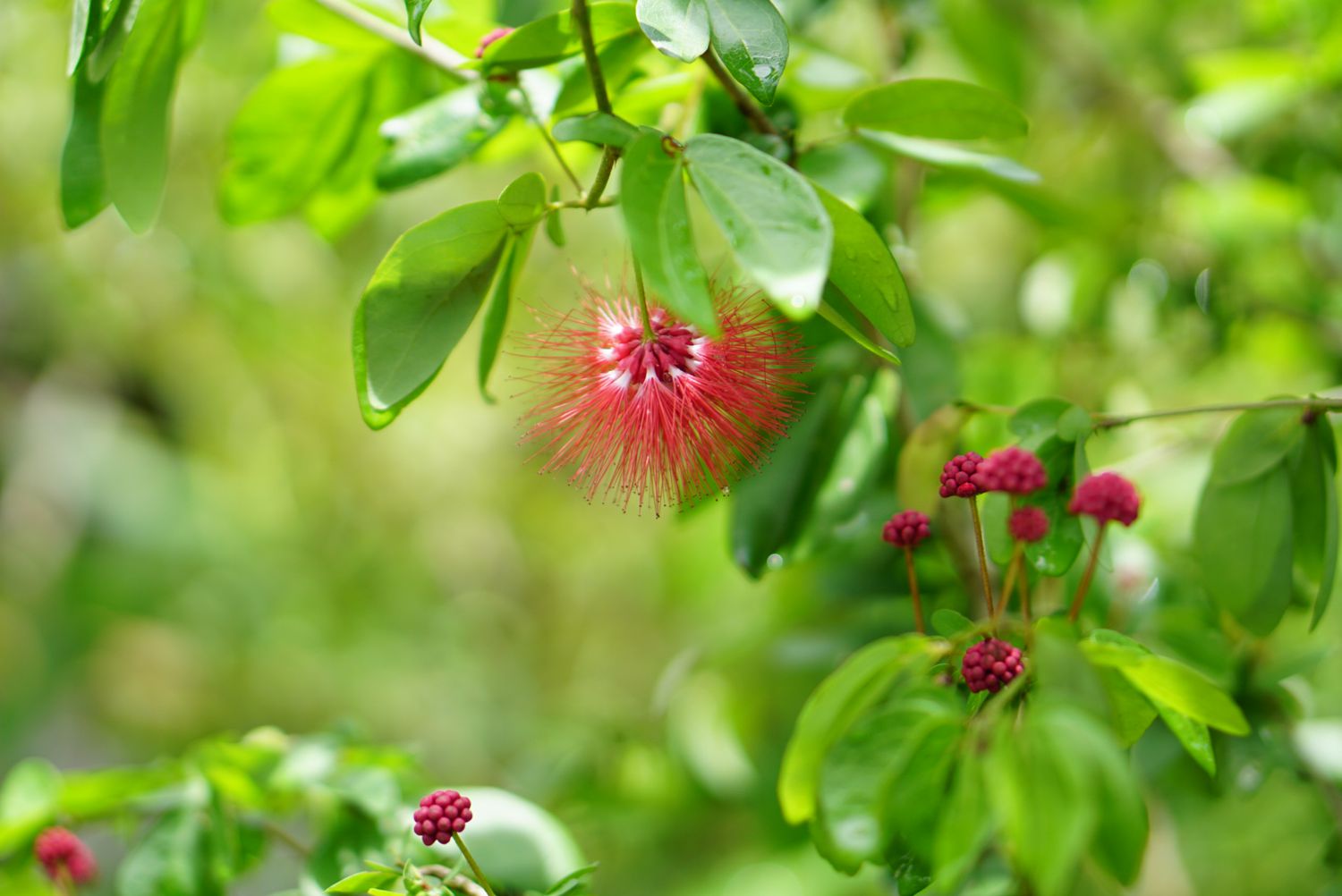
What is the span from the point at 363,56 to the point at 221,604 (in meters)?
1.55

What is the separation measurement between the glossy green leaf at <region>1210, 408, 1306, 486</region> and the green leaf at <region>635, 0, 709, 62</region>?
32 centimetres

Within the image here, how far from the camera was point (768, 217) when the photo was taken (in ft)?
1.22

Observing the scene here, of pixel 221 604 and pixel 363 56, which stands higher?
pixel 363 56

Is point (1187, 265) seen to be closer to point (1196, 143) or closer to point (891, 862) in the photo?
point (1196, 143)

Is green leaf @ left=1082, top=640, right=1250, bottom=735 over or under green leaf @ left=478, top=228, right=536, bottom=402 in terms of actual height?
under

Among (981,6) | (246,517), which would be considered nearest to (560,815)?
(981,6)

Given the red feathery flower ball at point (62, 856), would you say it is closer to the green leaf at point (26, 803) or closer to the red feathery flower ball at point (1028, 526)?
the green leaf at point (26, 803)

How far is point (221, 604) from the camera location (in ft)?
6.50

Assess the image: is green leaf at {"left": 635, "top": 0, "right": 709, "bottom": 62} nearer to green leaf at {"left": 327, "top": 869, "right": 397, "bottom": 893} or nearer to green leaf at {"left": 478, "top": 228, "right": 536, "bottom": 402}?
green leaf at {"left": 478, "top": 228, "right": 536, "bottom": 402}

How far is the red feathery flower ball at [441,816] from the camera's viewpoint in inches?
17.4

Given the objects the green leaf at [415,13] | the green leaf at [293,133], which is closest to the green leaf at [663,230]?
the green leaf at [415,13]

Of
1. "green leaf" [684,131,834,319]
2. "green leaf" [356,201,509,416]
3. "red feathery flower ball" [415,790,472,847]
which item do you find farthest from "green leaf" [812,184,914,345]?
"red feathery flower ball" [415,790,472,847]

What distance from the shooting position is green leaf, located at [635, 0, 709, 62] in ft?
1.34

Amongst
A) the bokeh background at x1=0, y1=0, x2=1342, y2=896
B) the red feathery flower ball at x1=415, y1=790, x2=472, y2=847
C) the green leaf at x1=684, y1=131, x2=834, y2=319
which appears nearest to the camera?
the green leaf at x1=684, y1=131, x2=834, y2=319
